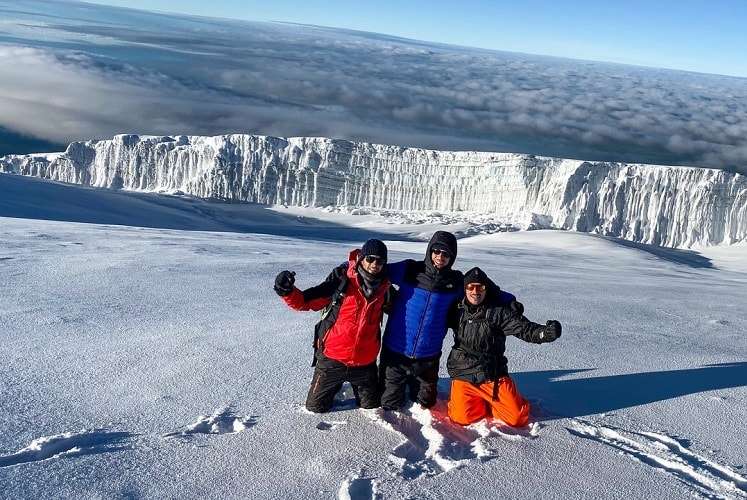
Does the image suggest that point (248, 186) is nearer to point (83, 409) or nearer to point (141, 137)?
point (141, 137)

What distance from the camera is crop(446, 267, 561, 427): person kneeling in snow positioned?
14.4 feet

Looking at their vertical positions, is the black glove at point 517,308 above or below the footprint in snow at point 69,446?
above

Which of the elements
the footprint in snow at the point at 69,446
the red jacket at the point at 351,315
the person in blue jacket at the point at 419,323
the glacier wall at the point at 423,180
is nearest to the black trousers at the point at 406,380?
the person in blue jacket at the point at 419,323

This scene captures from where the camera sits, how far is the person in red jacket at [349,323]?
442cm

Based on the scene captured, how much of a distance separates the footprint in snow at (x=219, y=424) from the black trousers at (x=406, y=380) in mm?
900

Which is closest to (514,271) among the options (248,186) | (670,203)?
(670,203)

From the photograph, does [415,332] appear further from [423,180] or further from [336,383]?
[423,180]

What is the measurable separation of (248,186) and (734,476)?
66.2 meters

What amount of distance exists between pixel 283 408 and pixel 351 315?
730 mm

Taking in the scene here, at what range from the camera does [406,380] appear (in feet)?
15.2

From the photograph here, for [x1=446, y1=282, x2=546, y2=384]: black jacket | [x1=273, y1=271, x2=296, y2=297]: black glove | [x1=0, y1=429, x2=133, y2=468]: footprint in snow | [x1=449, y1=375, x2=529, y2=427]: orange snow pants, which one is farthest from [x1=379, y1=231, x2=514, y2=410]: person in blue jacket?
[x1=0, y1=429, x2=133, y2=468]: footprint in snow

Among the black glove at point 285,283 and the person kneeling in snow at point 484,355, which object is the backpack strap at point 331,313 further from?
the person kneeling in snow at point 484,355

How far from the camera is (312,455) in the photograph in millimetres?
3797

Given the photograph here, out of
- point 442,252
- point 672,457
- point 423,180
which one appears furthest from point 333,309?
point 423,180
